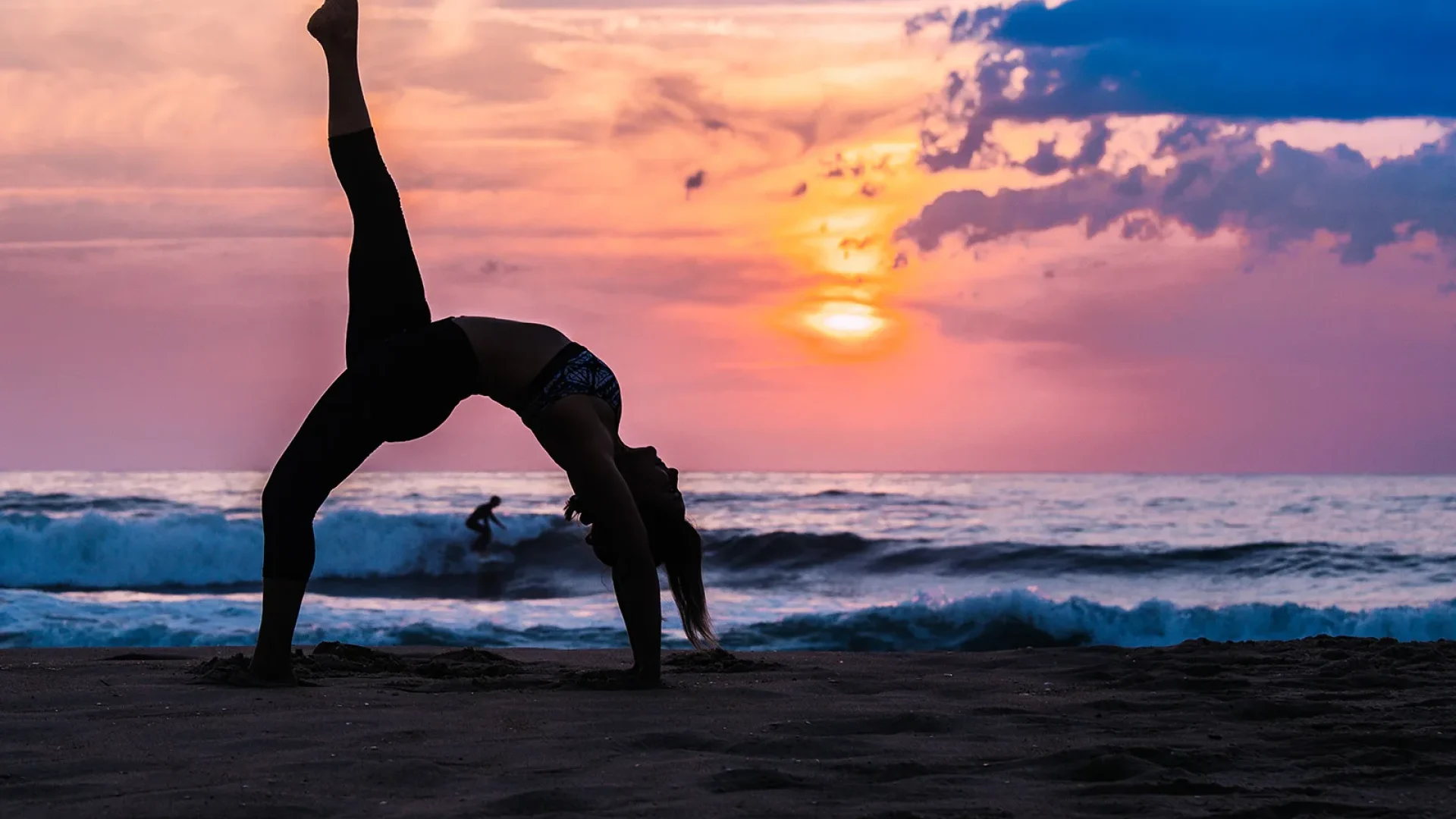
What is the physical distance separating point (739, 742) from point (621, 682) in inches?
50.8

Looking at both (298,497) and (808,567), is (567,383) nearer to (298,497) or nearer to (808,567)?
(298,497)

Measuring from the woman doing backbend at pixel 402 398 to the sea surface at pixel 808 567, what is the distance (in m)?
4.87

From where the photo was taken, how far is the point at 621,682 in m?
4.90

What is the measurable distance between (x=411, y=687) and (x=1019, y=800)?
2.59 metres

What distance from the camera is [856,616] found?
35.5 feet

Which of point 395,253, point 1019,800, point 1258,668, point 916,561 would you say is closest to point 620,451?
point 395,253

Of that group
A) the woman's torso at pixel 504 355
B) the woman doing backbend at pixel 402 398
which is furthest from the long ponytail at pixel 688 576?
the woman's torso at pixel 504 355

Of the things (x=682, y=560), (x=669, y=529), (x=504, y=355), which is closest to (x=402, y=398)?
(x=504, y=355)

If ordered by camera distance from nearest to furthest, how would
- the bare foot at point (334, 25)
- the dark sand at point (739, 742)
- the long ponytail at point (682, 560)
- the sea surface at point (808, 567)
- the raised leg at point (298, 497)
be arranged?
the dark sand at point (739, 742)
the raised leg at point (298, 497)
the bare foot at point (334, 25)
the long ponytail at point (682, 560)
the sea surface at point (808, 567)

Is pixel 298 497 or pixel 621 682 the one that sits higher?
pixel 298 497

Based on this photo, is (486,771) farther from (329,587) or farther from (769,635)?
(329,587)

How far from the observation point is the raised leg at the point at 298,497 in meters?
4.75

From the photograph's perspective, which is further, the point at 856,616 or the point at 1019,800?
the point at 856,616

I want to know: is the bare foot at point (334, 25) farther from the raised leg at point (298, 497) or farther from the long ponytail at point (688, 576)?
the long ponytail at point (688, 576)
